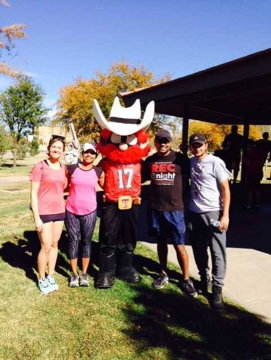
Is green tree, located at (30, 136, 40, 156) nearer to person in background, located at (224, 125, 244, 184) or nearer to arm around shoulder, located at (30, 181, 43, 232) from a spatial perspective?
person in background, located at (224, 125, 244, 184)

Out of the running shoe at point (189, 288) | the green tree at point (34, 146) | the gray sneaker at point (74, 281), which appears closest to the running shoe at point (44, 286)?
the gray sneaker at point (74, 281)

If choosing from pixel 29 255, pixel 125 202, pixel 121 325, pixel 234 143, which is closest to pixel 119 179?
pixel 125 202

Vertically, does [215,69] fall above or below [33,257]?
above

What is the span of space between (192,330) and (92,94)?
18235 mm

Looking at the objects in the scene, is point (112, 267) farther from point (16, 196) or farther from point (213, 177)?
point (16, 196)

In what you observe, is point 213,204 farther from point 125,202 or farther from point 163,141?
point 125,202

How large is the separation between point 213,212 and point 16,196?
27.2 ft

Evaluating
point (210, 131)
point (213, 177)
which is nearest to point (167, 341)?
point (213, 177)

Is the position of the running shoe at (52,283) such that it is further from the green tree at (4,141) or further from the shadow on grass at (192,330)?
the green tree at (4,141)

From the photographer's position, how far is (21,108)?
2238 centimetres

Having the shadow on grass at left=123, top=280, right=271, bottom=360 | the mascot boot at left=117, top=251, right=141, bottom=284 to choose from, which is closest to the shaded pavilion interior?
the mascot boot at left=117, top=251, right=141, bottom=284

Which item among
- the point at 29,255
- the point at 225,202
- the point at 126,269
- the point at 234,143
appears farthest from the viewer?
the point at 234,143

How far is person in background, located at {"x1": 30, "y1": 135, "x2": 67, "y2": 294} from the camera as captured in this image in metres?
3.24

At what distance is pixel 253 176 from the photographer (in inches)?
297
